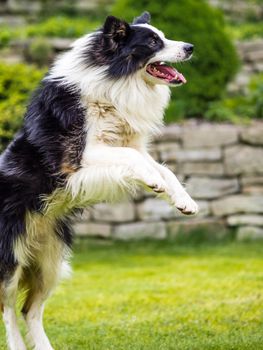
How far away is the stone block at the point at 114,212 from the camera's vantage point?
9.73m

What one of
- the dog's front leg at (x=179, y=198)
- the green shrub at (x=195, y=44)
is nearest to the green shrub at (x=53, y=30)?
the green shrub at (x=195, y=44)

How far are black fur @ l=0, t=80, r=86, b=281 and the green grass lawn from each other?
3.09ft

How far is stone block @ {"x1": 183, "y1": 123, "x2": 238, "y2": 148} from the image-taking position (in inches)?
380

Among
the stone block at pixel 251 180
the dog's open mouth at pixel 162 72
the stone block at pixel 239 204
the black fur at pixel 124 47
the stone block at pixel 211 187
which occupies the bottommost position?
the stone block at pixel 239 204

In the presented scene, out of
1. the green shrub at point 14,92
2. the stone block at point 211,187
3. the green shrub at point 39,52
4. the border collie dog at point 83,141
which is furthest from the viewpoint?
the green shrub at point 39,52

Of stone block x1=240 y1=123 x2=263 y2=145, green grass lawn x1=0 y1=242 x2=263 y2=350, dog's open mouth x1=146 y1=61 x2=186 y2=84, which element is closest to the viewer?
dog's open mouth x1=146 y1=61 x2=186 y2=84

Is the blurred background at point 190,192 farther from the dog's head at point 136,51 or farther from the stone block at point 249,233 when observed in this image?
the dog's head at point 136,51

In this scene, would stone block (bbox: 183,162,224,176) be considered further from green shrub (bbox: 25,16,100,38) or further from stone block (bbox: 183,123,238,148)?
green shrub (bbox: 25,16,100,38)

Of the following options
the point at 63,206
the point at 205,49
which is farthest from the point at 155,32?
the point at 205,49

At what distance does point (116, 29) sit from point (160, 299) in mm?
2875

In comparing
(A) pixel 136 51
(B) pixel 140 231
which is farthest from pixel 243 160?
(A) pixel 136 51

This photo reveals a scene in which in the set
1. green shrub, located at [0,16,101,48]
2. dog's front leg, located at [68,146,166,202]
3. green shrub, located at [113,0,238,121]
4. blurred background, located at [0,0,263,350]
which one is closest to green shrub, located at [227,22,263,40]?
blurred background, located at [0,0,263,350]

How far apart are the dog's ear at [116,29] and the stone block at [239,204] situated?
193 inches

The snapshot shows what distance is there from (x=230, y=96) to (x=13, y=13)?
14.2ft
